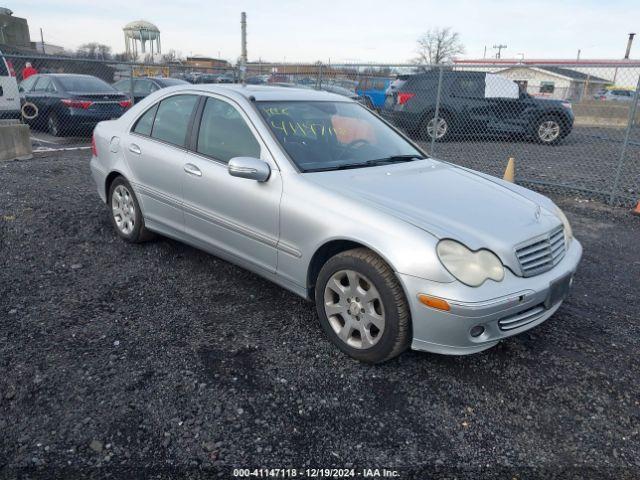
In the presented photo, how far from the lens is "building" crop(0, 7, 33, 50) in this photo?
44.1 meters

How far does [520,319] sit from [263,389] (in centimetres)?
Result: 152

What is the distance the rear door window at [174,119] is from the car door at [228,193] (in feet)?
0.49

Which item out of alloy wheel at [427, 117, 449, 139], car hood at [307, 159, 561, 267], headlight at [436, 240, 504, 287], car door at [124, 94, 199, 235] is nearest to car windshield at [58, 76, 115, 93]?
alloy wheel at [427, 117, 449, 139]

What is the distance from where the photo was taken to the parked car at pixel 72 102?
10.5 meters

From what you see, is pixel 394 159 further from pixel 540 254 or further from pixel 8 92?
pixel 8 92

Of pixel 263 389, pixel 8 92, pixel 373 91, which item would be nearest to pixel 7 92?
pixel 8 92

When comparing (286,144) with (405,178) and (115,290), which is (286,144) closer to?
(405,178)

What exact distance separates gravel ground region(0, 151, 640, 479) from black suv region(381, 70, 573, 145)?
7.81 m

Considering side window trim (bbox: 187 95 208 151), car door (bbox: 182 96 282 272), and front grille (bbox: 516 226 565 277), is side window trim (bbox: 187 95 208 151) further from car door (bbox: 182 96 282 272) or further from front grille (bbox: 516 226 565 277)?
front grille (bbox: 516 226 565 277)

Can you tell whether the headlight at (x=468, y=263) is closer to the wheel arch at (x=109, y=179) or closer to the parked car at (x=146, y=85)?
the wheel arch at (x=109, y=179)

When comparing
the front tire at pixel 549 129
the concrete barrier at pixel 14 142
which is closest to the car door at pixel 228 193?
the concrete barrier at pixel 14 142

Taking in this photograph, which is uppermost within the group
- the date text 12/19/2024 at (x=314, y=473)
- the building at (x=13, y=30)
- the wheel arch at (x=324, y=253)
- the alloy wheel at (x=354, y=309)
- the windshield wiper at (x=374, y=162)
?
the building at (x=13, y=30)

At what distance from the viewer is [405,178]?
3471 mm

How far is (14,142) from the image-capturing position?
27.7 feet
